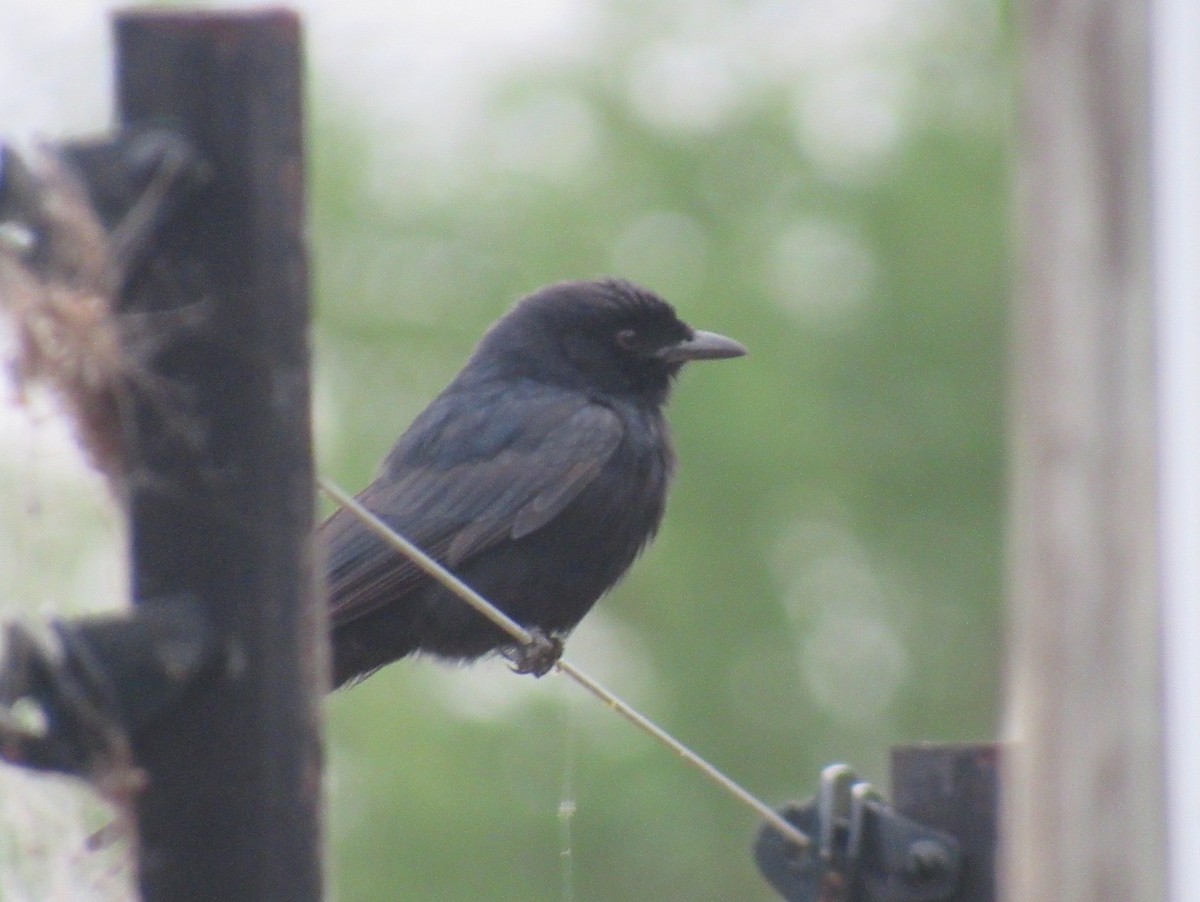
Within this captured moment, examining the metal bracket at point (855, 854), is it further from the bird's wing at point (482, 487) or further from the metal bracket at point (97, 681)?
the metal bracket at point (97, 681)

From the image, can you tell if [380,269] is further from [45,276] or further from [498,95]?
[45,276]

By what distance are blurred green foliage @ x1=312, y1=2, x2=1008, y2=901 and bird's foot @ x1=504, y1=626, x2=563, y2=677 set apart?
1318 cm

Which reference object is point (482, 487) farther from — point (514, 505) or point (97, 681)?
point (97, 681)

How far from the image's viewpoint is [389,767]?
60.0 ft

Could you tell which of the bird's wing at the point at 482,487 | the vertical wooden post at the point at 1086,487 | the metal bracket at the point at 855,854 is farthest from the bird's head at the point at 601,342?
the vertical wooden post at the point at 1086,487

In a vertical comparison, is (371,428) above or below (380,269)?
below

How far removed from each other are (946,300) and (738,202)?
105 inches

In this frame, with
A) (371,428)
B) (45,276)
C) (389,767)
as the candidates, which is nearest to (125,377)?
(45,276)

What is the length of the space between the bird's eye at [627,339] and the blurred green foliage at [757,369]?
40.9ft

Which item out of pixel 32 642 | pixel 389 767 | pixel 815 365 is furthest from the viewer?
pixel 815 365

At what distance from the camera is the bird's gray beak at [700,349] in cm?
734

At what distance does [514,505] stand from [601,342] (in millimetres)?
1044

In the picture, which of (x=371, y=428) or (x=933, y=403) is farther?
(x=933, y=403)

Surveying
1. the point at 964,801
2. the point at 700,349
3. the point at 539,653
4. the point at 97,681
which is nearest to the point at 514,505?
the point at 539,653
